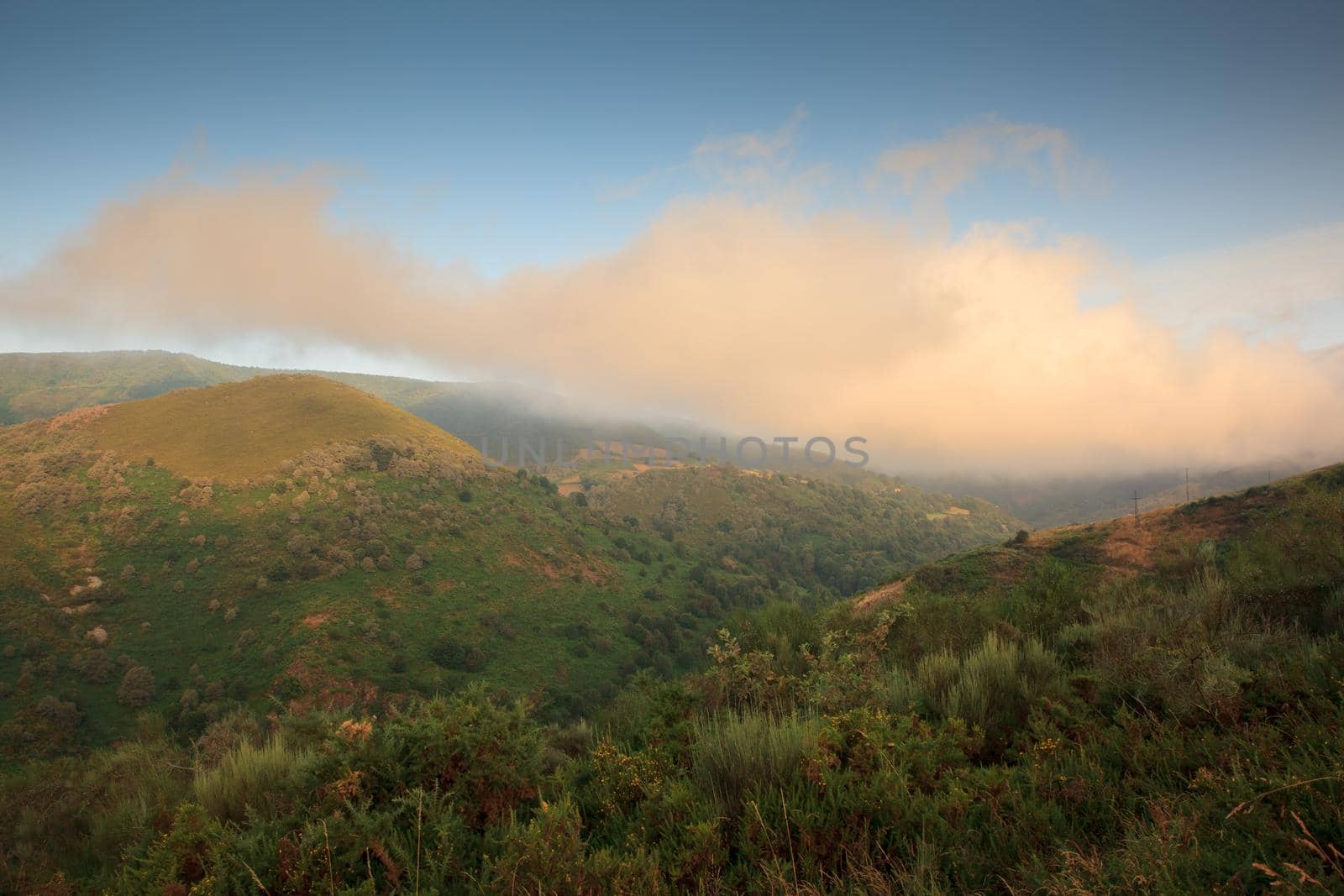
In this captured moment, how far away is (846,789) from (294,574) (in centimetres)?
7168

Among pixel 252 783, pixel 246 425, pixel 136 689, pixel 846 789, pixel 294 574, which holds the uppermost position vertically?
pixel 246 425

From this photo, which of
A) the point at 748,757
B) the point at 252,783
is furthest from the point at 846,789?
the point at 252,783

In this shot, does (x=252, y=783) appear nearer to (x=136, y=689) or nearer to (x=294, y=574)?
(x=136, y=689)

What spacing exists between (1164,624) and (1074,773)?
486 centimetres

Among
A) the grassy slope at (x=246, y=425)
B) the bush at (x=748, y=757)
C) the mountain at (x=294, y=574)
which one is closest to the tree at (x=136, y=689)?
the mountain at (x=294, y=574)

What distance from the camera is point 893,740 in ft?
16.5

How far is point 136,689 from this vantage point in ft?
145

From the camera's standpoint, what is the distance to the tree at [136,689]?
4380cm

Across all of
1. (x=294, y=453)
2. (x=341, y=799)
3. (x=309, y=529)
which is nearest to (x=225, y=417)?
(x=294, y=453)

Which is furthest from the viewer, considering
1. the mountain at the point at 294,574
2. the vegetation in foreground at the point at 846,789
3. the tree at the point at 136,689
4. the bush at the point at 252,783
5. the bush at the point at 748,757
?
the mountain at the point at 294,574

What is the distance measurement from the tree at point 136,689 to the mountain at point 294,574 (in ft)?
1.19

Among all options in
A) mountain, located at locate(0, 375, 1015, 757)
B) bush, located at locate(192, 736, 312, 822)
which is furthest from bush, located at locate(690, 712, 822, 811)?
mountain, located at locate(0, 375, 1015, 757)

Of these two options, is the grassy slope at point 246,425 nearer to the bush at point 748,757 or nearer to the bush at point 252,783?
the bush at point 252,783

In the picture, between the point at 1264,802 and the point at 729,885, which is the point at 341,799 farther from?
the point at 1264,802
